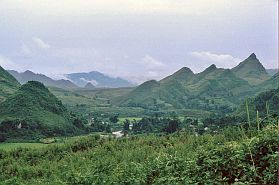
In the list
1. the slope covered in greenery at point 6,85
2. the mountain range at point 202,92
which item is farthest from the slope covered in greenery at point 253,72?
the slope covered in greenery at point 6,85

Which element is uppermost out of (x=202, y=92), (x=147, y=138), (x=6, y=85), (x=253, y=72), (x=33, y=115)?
(x=253, y=72)

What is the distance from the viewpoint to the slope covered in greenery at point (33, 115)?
54.4 m

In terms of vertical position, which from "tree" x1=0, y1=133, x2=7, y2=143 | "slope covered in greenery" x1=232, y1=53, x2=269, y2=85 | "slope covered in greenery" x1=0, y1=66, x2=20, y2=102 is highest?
"slope covered in greenery" x1=232, y1=53, x2=269, y2=85

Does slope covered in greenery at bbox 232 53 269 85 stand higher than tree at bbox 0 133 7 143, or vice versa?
slope covered in greenery at bbox 232 53 269 85

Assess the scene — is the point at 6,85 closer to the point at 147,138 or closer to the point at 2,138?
the point at 2,138

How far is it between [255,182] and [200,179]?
36.4 inches

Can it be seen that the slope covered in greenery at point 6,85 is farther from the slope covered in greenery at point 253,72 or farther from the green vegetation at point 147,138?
the slope covered in greenery at point 253,72

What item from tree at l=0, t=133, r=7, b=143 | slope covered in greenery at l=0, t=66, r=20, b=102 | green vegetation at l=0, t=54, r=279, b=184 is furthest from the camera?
slope covered in greenery at l=0, t=66, r=20, b=102

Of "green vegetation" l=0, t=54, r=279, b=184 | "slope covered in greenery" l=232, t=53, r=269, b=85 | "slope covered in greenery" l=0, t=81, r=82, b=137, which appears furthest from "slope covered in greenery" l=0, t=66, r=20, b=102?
"slope covered in greenery" l=232, t=53, r=269, b=85

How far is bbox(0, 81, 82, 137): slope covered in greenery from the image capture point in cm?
5439

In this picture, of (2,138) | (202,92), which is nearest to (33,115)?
(2,138)

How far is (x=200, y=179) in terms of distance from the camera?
18.7 feet

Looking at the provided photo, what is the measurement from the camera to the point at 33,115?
Answer: 6359 cm

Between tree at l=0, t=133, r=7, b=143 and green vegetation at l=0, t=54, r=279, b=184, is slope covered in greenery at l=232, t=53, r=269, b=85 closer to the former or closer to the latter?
green vegetation at l=0, t=54, r=279, b=184
